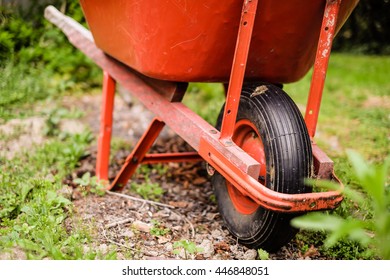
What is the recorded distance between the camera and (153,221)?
2.62 m

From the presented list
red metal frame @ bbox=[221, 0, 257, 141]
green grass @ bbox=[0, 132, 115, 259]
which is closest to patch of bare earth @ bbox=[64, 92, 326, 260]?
green grass @ bbox=[0, 132, 115, 259]

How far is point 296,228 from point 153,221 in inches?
31.0

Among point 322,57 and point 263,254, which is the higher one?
point 322,57

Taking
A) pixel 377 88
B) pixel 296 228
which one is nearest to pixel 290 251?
pixel 296 228

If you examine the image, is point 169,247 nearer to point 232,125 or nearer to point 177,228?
point 177,228

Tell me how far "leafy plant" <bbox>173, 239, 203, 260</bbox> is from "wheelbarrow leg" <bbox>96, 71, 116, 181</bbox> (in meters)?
1.00

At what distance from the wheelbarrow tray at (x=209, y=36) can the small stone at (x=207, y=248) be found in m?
0.78

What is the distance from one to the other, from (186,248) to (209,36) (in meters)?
0.92

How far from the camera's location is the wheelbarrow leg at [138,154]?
9.27 ft

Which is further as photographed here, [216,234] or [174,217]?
[174,217]

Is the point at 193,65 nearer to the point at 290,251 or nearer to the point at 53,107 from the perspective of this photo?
the point at 290,251

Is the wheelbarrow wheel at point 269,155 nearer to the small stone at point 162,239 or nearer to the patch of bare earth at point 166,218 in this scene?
the patch of bare earth at point 166,218

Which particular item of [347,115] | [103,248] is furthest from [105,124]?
[347,115]

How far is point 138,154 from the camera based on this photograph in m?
2.96
